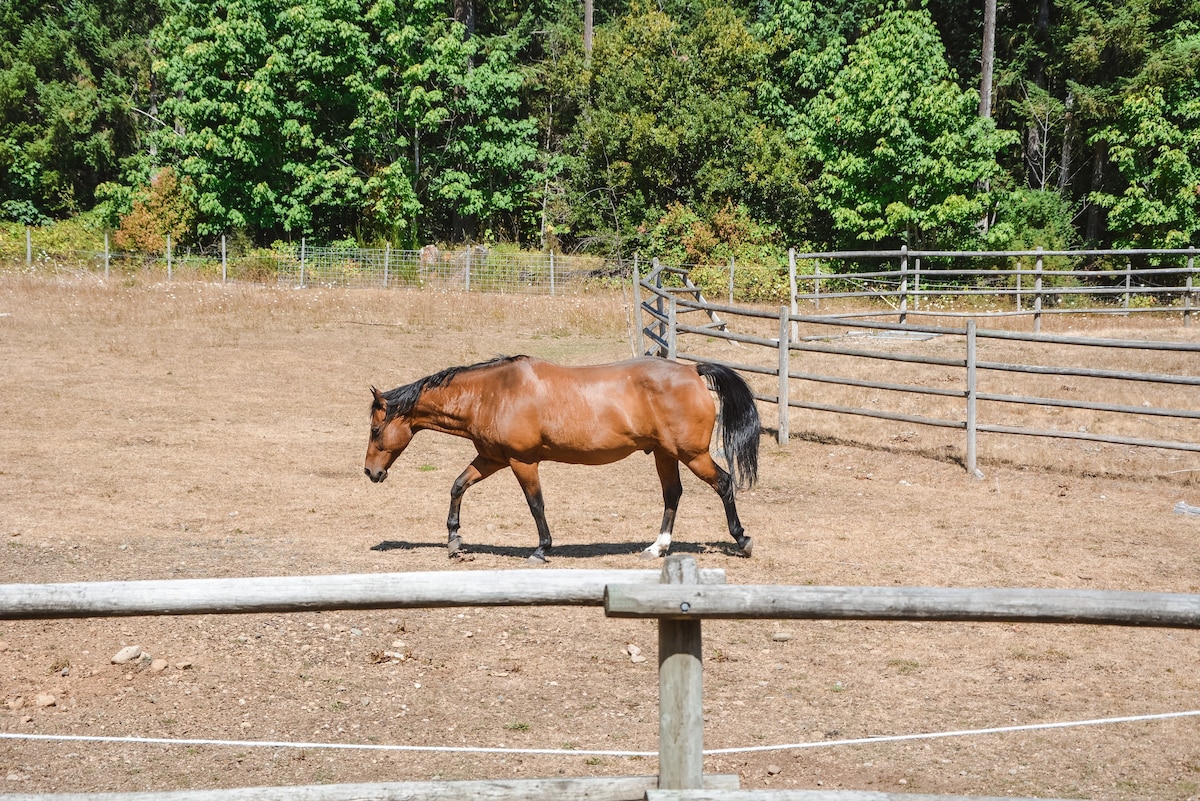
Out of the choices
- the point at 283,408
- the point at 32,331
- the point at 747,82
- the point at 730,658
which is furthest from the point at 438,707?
the point at 747,82

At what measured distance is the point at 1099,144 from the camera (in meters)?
34.2

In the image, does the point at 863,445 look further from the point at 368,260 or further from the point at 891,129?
the point at 368,260

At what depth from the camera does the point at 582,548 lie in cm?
920

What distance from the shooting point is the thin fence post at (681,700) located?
11.7ft

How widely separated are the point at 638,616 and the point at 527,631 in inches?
146

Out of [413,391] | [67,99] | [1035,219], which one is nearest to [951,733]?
[413,391]

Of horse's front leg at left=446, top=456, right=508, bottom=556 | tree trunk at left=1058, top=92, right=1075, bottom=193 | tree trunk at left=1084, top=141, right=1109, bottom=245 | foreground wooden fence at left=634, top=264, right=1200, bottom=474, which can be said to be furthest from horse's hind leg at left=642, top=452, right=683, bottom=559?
tree trunk at left=1058, top=92, right=1075, bottom=193

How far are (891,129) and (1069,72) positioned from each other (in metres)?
8.68

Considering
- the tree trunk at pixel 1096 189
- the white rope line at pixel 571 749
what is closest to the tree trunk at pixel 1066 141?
the tree trunk at pixel 1096 189

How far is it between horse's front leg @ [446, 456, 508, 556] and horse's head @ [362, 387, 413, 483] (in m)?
0.55

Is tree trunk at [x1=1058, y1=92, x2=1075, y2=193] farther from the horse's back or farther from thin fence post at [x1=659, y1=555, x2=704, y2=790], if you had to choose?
thin fence post at [x1=659, y1=555, x2=704, y2=790]

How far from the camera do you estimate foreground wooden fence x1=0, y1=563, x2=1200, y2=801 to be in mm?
3537

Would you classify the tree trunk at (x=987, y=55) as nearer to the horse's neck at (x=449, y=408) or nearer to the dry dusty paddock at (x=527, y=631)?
the dry dusty paddock at (x=527, y=631)

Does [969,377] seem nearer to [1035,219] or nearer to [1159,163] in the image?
[1159,163]
